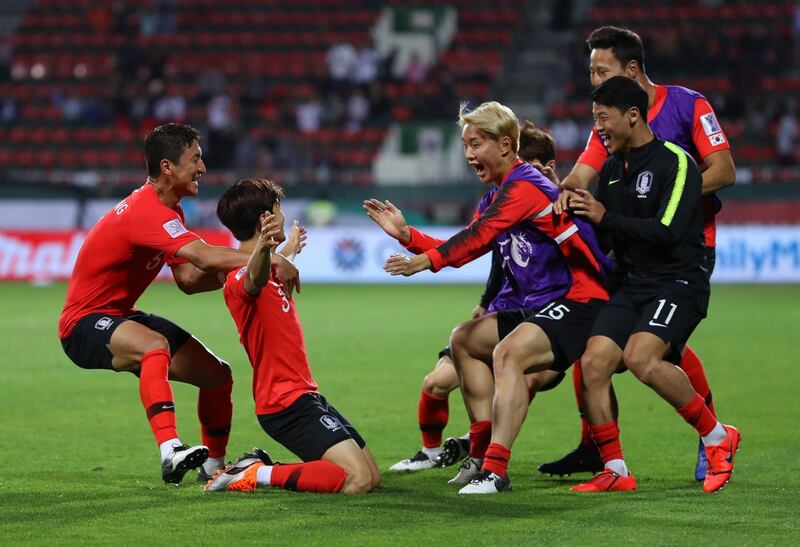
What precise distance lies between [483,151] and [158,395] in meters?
2.08

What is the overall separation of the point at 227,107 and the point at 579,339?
75.3ft

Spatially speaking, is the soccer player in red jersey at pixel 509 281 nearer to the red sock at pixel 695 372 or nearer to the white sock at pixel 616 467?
the white sock at pixel 616 467

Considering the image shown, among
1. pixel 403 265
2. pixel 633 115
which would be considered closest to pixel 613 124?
pixel 633 115

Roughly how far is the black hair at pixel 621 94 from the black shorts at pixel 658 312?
923 millimetres

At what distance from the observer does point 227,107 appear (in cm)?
Answer: 2856

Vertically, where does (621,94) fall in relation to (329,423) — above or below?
above

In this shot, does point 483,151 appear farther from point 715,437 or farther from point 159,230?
point 715,437

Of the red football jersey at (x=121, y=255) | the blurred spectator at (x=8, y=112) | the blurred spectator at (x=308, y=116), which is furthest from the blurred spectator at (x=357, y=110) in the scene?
the red football jersey at (x=121, y=255)

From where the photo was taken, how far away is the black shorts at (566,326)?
644cm

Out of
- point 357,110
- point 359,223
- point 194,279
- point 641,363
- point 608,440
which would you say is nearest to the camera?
point 641,363

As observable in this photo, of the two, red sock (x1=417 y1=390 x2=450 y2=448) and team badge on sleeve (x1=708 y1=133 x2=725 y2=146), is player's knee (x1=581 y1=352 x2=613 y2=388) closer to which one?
red sock (x1=417 y1=390 x2=450 y2=448)

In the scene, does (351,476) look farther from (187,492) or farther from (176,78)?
(176,78)

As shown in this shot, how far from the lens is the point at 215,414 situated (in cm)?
693

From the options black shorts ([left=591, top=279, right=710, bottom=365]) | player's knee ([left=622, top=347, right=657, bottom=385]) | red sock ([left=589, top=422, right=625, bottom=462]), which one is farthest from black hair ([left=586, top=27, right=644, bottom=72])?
red sock ([left=589, top=422, right=625, bottom=462])
